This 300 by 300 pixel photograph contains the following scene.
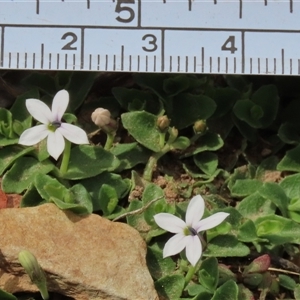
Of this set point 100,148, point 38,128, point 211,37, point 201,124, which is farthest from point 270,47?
point 38,128

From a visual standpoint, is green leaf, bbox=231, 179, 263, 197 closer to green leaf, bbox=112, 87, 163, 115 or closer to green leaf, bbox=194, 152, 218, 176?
green leaf, bbox=194, 152, 218, 176

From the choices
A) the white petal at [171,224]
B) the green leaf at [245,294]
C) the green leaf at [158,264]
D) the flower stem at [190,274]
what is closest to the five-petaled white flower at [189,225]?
the white petal at [171,224]

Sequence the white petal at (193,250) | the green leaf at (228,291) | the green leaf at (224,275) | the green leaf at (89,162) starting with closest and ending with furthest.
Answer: the white petal at (193,250), the green leaf at (228,291), the green leaf at (224,275), the green leaf at (89,162)

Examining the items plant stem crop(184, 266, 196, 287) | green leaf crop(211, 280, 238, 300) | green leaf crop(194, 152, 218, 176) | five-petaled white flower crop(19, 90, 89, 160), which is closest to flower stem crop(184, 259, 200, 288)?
plant stem crop(184, 266, 196, 287)

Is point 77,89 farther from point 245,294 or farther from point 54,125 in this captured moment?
point 245,294

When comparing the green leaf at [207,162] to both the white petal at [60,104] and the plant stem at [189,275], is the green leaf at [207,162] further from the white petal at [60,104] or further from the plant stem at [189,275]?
the white petal at [60,104]

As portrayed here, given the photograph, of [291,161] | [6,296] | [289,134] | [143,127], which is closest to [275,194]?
[291,161]
